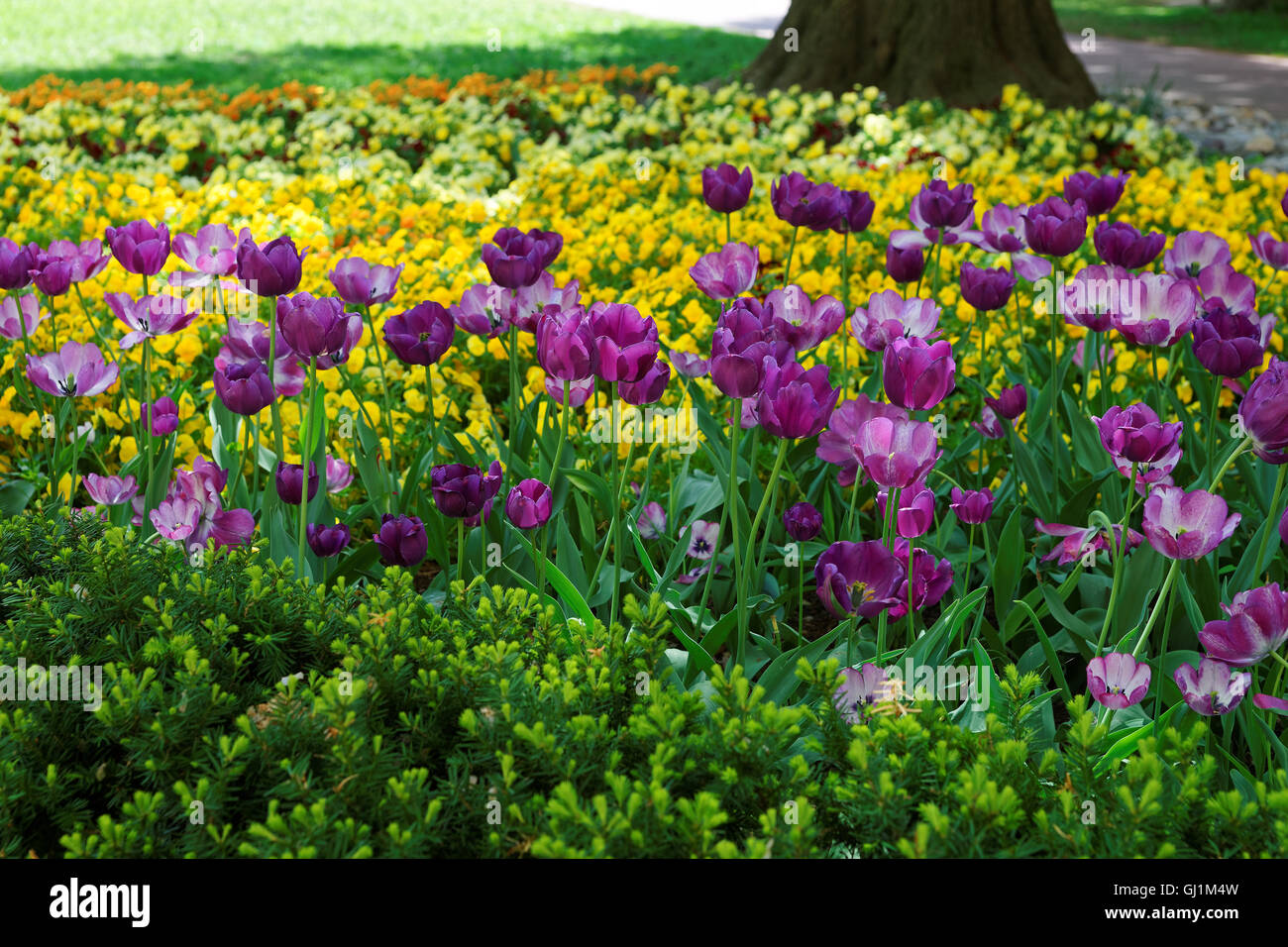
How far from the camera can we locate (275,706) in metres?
1.49

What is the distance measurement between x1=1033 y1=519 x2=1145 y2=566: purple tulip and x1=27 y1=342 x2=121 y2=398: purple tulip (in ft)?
6.39

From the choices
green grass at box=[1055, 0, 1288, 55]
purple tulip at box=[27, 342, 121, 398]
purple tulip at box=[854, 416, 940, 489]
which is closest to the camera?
purple tulip at box=[854, 416, 940, 489]

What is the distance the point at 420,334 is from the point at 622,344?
549 mm

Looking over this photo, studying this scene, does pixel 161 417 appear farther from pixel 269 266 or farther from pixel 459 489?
pixel 459 489

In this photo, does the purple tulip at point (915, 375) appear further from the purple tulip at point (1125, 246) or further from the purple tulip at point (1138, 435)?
the purple tulip at point (1125, 246)

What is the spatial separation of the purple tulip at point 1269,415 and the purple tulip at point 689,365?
0.94 metres

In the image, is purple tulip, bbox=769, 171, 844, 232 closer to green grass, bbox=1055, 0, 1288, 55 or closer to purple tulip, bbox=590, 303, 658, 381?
purple tulip, bbox=590, 303, 658, 381

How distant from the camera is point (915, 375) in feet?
5.93

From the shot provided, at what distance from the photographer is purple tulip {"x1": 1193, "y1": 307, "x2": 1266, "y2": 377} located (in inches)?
79.9
